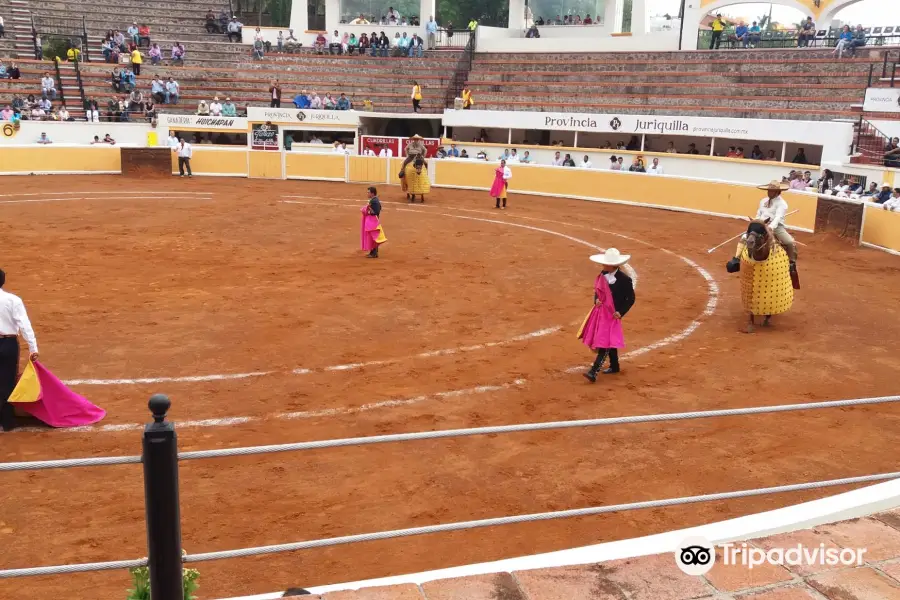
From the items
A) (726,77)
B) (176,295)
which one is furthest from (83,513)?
(726,77)

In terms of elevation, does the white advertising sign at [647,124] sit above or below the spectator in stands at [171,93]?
below

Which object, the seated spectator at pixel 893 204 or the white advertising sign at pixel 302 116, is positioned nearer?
the seated spectator at pixel 893 204

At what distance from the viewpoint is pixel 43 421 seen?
26.5 feet

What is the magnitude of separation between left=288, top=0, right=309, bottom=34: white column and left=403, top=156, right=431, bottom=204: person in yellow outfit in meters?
20.6

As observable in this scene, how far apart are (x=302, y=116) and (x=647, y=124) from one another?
525 inches

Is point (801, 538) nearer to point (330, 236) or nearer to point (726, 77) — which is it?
point (330, 236)

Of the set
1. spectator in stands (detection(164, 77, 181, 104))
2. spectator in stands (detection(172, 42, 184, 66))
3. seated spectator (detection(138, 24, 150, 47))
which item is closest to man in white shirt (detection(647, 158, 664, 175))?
spectator in stands (detection(164, 77, 181, 104))

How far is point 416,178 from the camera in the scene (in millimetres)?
25062

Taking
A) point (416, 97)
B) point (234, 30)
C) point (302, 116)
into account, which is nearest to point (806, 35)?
point (416, 97)

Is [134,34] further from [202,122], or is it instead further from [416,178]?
[416,178]

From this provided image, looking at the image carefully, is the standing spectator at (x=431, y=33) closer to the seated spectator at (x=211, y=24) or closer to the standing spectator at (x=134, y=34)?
the seated spectator at (x=211, y=24)

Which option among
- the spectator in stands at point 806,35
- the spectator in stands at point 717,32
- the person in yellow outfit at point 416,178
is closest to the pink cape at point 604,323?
the person in yellow outfit at point 416,178

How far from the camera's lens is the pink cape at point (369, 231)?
1641cm

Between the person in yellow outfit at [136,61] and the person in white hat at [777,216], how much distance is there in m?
30.6
